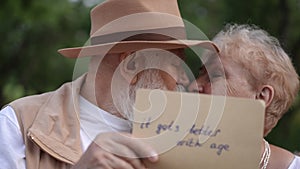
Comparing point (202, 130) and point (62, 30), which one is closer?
point (202, 130)

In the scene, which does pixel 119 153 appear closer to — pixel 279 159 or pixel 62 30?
pixel 279 159

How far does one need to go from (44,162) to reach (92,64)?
0.79ft

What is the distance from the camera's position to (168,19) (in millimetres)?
1469

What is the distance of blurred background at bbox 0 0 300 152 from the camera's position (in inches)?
122

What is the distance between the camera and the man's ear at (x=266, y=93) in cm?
159

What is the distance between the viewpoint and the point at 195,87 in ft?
4.97

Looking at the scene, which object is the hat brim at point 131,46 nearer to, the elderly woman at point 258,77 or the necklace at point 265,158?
the elderly woman at point 258,77

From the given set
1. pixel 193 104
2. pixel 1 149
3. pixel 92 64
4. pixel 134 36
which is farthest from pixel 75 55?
pixel 193 104

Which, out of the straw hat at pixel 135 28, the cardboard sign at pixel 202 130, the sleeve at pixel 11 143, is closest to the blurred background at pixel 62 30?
the straw hat at pixel 135 28

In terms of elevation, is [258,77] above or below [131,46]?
below

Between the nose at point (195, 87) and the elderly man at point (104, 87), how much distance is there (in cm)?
2

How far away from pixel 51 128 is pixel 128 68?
20 centimetres

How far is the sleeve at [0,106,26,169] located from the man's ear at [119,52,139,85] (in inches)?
9.8

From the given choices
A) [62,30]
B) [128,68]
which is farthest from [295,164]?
[62,30]
